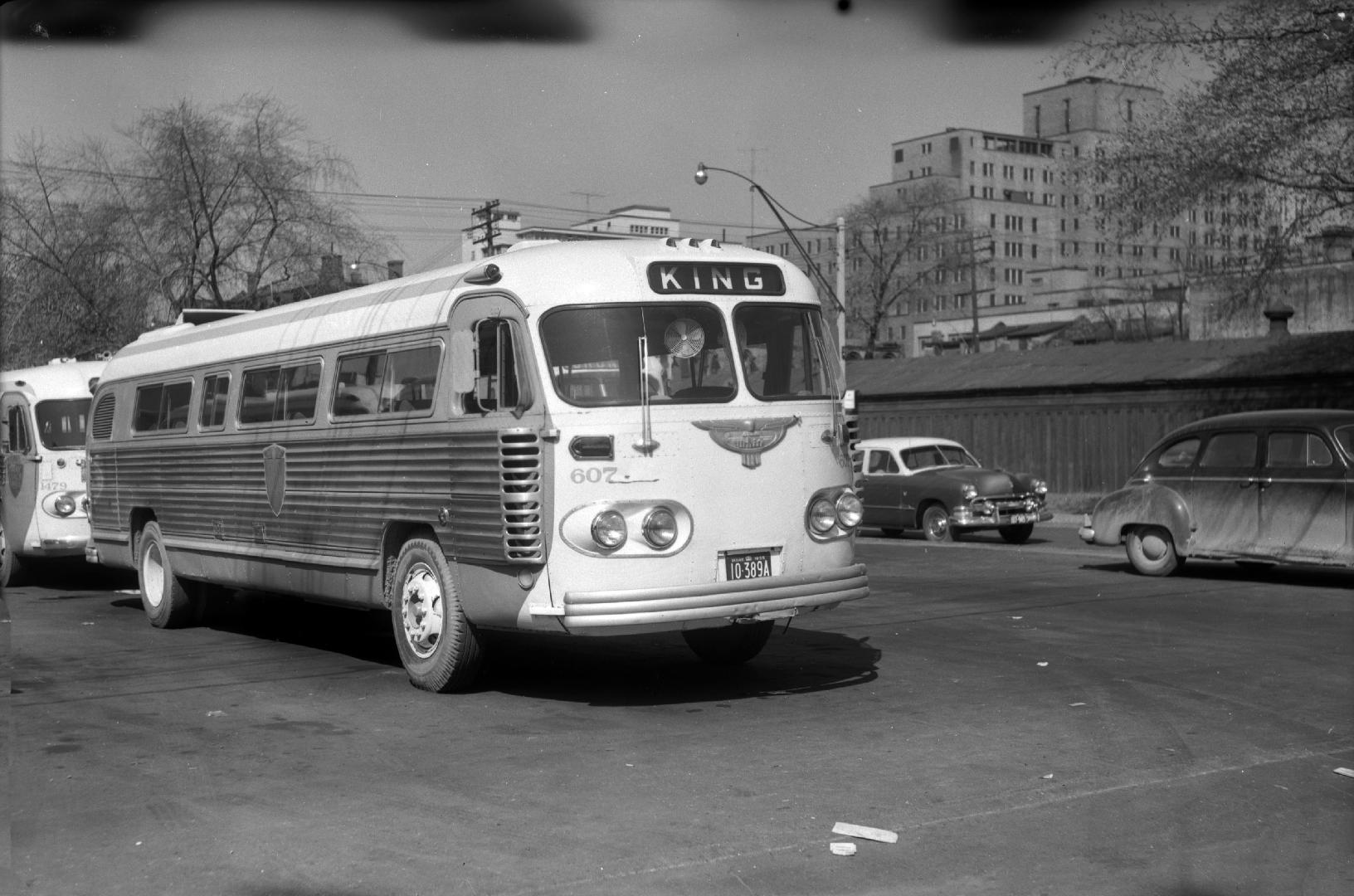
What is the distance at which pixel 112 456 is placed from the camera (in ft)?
49.8

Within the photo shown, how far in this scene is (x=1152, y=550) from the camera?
57.5 ft

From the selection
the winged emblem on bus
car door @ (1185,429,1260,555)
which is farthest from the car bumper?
the winged emblem on bus

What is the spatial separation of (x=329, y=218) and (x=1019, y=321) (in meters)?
83.3

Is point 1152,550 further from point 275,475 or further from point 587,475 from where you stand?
point 587,475

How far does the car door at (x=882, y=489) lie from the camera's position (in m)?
25.1

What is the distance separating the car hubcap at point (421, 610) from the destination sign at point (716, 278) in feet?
8.04

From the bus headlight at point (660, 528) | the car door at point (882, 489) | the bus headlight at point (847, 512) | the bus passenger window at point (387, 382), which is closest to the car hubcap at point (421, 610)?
the bus passenger window at point (387, 382)

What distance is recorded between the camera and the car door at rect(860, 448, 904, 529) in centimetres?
2508

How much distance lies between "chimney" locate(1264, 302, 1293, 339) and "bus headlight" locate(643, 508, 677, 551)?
93.0ft

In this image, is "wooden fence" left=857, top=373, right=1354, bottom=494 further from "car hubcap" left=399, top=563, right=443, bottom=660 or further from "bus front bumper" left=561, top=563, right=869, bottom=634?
"car hubcap" left=399, top=563, right=443, bottom=660

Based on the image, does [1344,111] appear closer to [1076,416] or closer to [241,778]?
[1076,416]

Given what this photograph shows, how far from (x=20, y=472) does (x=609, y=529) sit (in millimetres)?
12214

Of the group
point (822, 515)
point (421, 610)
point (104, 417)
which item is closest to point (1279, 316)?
point (104, 417)

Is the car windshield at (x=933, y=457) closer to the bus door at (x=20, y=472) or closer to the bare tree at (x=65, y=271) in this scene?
the bus door at (x=20, y=472)
